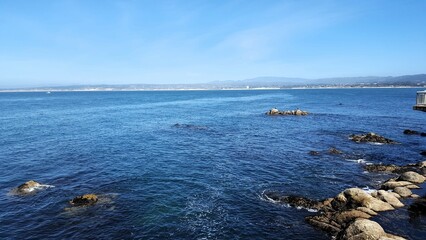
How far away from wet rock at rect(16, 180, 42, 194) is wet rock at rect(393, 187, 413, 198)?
112 ft

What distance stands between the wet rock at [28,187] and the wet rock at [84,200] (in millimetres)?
6114

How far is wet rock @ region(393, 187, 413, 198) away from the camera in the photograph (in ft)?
Result: 84.4

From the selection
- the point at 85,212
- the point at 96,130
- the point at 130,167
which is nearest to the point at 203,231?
the point at 85,212

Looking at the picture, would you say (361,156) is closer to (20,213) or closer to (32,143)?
(20,213)

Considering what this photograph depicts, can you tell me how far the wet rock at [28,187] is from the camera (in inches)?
1099

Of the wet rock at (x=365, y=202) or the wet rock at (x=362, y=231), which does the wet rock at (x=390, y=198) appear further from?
the wet rock at (x=362, y=231)

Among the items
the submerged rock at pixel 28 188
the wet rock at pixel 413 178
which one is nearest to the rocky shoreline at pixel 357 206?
the wet rock at pixel 413 178

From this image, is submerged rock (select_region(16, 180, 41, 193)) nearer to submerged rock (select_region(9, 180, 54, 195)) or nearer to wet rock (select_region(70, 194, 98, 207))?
submerged rock (select_region(9, 180, 54, 195))

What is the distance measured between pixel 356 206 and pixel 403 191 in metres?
6.19

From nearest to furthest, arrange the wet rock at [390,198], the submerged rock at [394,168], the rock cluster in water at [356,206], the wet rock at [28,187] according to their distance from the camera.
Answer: the rock cluster in water at [356,206]
the wet rock at [390,198]
the wet rock at [28,187]
the submerged rock at [394,168]

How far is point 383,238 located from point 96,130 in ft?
192

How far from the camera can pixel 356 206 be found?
23.3 metres

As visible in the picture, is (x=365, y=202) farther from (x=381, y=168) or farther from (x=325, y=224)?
(x=381, y=168)

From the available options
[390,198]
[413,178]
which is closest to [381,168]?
[413,178]
